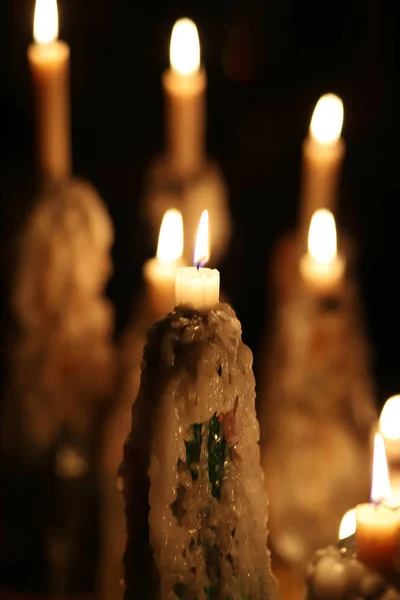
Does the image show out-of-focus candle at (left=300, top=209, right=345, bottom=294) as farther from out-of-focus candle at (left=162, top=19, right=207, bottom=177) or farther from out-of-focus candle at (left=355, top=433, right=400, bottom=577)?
out-of-focus candle at (left=355, top=433, right=400, bottom=577)

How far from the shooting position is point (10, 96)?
1.47m

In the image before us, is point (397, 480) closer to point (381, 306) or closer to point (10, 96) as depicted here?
point (381, 306)

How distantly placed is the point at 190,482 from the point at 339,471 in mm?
413

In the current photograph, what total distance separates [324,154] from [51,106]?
292 millimetres

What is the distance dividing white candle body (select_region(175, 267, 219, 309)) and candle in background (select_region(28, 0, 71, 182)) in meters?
0.44

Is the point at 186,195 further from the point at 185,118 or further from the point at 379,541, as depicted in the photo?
the point at 379,541

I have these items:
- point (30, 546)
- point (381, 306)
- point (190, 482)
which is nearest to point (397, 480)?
point (190, 482)

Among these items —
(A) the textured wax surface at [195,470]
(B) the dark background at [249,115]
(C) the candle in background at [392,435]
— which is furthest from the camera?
(B) the dark background at [249,115]

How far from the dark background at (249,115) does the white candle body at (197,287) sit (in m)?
0.92

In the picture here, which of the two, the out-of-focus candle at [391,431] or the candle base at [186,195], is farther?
the candle base at [186,195]

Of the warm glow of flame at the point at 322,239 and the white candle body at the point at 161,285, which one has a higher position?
the warm glow of flame at the point at 322,239

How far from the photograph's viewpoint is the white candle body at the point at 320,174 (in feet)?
3.37

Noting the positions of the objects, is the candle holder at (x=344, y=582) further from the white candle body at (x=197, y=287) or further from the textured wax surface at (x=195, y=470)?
the white candle body at (x=197, y=287)

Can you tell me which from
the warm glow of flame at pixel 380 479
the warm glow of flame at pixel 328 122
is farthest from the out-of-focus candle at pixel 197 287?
the warm glow of flame at pixel 328 122
